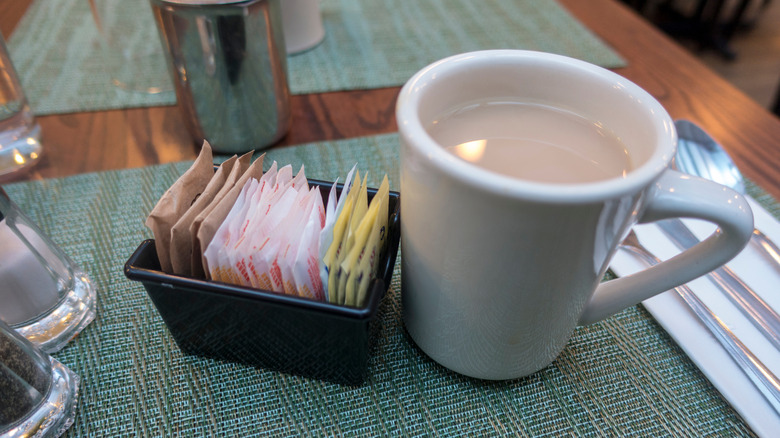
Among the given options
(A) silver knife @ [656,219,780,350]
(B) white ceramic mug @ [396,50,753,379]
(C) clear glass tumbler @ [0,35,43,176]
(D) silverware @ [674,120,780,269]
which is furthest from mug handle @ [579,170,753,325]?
(C) clear glass tumbler @ [0,35,43,176]

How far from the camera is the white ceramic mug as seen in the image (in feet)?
0.78

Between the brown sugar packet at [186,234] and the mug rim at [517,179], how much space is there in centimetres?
14

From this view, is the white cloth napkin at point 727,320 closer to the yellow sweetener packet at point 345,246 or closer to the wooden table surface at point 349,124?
the wooden table surface at point 349,124

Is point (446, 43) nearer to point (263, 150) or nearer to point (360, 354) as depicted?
point (263, 150)

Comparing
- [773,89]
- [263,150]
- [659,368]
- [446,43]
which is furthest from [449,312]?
[773,89]

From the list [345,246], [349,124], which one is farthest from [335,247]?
[349,124]

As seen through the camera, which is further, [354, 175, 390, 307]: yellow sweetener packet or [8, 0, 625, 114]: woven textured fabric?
[8, 0, 625, 114]: woven textured fabric

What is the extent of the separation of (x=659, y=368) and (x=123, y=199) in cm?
48

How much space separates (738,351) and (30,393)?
46 cm

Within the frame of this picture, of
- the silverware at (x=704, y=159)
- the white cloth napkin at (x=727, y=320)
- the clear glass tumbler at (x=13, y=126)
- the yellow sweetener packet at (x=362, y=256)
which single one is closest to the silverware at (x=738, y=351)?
the white cloth napkin at (x=727, y=320)

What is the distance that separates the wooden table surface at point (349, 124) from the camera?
540 millimetres

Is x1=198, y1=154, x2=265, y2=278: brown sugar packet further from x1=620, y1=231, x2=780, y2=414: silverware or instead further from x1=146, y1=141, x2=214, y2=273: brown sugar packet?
x1=620, y1=231, x2=780, y2=414: silverware

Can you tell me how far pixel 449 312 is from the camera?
307 millimetres

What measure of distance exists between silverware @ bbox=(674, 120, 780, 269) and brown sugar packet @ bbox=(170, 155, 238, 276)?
41cm
